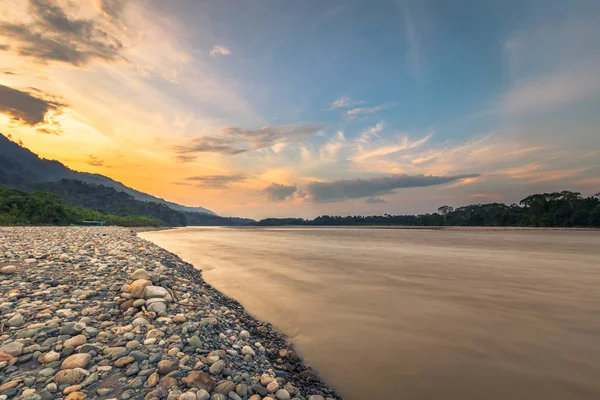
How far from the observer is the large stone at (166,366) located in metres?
3.17

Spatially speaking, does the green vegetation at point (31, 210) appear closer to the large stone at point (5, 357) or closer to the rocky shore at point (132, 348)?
the rocky shore at point (132, 348)

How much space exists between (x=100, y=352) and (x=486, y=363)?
601 cm

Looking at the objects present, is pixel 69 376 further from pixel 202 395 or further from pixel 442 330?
pixel 442 330

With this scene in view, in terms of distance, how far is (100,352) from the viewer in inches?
138

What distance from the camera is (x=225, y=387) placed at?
120 inches

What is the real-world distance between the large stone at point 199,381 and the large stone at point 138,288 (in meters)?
3.15

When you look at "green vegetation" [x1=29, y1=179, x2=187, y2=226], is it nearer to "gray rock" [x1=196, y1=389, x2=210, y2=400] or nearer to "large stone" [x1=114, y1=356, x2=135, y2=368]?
"large stone" [x1=114, y1=356, x2=135, y2=368]

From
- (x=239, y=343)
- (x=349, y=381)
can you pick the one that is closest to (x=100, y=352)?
(x=239, y=343)

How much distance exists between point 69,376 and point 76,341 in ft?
2.97

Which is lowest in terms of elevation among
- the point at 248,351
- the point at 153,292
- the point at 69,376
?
the point at 248,351

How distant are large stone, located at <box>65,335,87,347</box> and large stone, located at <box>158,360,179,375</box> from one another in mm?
1328

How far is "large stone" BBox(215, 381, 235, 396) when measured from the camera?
3.00 m

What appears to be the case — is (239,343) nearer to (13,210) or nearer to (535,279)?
(535,279)

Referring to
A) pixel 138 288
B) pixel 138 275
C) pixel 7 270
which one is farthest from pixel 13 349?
pixel 7 270
